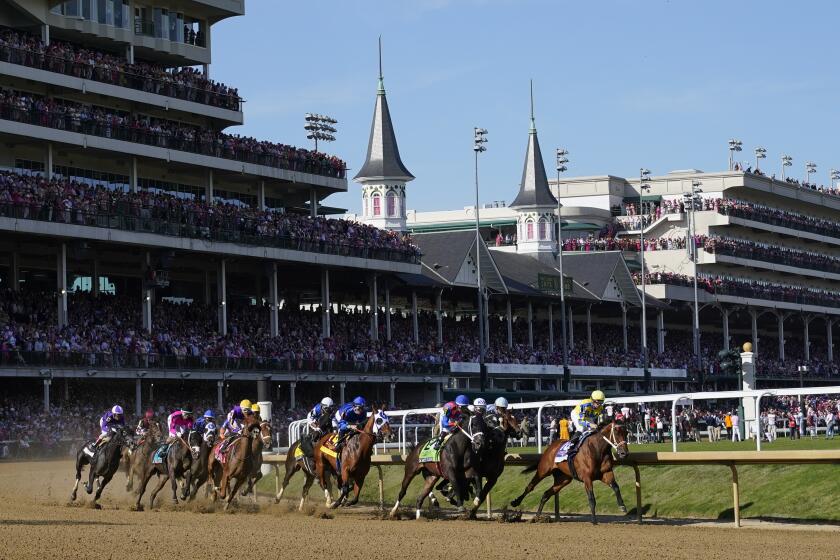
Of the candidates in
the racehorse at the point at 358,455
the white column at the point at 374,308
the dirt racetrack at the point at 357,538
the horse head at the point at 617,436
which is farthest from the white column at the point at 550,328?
the horse head at the point at 617,436

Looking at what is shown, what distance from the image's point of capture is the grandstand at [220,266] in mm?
45500

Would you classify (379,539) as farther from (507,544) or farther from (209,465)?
(209,465)

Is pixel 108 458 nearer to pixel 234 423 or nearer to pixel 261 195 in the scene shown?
pixel 234 423

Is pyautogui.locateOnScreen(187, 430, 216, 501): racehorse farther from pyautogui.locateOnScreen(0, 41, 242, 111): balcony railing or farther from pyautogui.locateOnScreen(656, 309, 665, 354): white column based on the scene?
pyautogui.locateOnScreen(656, 309, 665, 354): white column

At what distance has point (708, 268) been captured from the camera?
87750 mm

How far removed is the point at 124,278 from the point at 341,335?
9.00 metres

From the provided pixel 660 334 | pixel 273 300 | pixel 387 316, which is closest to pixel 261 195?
pixel 273 300

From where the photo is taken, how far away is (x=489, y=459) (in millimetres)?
22125

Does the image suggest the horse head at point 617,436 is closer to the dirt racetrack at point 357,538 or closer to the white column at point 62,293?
the dirt racetrack at point 357,538

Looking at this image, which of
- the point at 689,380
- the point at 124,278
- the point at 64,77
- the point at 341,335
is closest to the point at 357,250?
the point at 341,335

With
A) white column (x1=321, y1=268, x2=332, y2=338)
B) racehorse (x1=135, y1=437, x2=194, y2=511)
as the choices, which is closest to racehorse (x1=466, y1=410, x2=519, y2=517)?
racehorse (x1=135, y1=437, x2=194, y2=511)

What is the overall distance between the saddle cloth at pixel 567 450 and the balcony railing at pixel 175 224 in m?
25.2

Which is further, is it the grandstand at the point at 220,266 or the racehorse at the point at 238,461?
the grandstand at the point at 220,266

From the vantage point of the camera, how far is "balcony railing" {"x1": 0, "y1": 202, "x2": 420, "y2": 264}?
43781 millimetres
